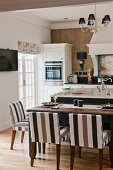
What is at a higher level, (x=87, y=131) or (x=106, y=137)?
(x=87, y=131)

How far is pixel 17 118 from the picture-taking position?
532 cm

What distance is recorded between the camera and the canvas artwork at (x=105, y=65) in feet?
28.3

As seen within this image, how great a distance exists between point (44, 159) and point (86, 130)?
109 cm

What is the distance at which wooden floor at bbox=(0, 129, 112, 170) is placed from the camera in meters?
4.23

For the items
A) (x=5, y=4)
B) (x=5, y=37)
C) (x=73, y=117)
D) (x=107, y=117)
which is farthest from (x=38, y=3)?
(x=5, y=37)

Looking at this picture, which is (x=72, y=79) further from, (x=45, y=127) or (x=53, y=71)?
(x=45, y=127)

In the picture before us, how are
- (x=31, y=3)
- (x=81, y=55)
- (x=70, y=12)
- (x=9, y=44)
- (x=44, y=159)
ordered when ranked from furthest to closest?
1. (x=81, y=55)
2. (x=70, y=12)
3. (x=9, y=44)
4. (x=44, y=159)
5. (x=31, y=3)

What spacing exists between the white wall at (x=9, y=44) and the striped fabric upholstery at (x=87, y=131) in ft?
9.96

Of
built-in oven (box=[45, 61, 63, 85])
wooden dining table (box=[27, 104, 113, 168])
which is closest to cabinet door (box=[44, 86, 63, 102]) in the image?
built-in oven (box=[45, 61, 63, 85])

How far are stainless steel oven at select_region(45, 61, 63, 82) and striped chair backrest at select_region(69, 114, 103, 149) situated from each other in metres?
4.82

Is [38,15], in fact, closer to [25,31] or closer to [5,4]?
[25,31]

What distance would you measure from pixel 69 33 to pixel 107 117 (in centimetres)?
539

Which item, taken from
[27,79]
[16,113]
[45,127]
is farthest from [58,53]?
[45,127]

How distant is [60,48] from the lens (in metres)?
8.63
